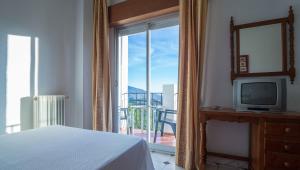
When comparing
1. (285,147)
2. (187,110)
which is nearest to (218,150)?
(187,110)

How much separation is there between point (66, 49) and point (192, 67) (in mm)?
2253

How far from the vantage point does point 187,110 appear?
2447mm

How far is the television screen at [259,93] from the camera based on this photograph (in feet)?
6.51

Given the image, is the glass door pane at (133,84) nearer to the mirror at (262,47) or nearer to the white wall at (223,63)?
the white wall at (223,63)

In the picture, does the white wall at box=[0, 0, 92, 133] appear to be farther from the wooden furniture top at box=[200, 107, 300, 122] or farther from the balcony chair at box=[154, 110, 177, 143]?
the wooden furniture top at box=[200, 107, 300, 122]

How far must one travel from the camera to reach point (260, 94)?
2055 millimetres

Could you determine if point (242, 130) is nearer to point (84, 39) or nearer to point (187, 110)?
point (187, 110)

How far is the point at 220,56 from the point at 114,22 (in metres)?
1.89

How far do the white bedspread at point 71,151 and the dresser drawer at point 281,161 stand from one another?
1157 millimetres

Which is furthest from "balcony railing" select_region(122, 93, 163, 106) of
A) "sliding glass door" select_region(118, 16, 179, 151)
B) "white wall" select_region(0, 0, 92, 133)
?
"white wall" select_region(0, 0, 92, 133)

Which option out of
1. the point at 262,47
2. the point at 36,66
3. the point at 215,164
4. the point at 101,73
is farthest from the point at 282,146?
the point at 36,66

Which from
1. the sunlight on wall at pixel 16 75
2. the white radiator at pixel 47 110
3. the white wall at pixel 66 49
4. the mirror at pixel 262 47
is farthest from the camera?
the white wall at pixel 66 49

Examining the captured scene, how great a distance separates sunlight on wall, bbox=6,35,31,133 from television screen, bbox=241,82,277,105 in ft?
9.88

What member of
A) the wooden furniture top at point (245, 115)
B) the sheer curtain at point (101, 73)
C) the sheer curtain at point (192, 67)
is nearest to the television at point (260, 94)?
the wooden furniture top at point (245, 115)
